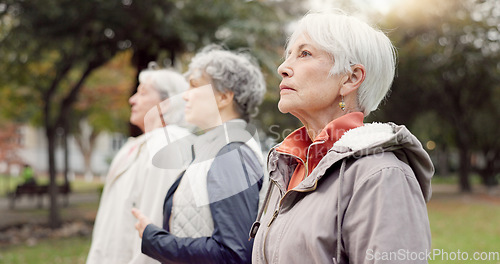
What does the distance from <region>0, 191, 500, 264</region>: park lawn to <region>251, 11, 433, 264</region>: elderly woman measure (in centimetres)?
547

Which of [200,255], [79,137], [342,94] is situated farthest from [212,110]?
[79,137]

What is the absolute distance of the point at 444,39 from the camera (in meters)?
16.4

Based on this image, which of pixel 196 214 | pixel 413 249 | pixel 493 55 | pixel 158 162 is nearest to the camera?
pixel 413 249

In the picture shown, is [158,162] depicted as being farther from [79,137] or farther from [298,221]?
[79,137]

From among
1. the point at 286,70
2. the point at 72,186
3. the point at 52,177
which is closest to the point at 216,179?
the point at 286,70

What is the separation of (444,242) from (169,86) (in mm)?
6836

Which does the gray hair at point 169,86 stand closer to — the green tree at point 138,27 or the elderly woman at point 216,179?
the elderly woman at point 216,179

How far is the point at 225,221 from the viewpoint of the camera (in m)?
1.96

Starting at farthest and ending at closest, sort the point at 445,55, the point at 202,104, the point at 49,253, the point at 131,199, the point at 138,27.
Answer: the point at 445,55 < the point at 138,27 < the point at 49,253 < the point at 131,199 < the point at 202,104

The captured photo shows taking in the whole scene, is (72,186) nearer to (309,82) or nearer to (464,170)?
(464,170)

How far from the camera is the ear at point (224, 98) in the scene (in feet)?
7.99

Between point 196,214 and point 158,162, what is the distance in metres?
0.73

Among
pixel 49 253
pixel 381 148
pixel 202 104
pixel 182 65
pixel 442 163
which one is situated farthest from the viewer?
pixel 442 163

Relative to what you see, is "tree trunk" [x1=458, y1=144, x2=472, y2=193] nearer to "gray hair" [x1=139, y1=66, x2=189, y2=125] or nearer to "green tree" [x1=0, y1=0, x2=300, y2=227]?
"green tree" [x1=0, y1=0, x2=300, y2=227]
